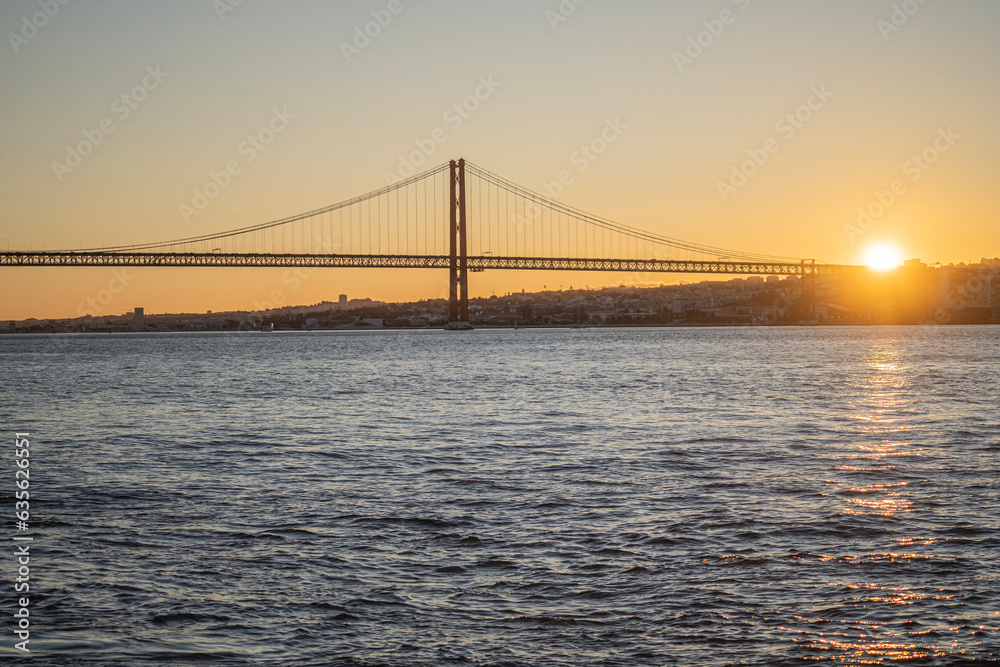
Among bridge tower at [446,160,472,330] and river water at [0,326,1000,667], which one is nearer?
river water at [0,326,1000,667]

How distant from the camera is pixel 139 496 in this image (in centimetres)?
1031

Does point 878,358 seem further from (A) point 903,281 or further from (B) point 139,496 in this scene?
(A) point 903,281

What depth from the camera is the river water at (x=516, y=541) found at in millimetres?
5637

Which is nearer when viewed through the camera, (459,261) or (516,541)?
(516,541)

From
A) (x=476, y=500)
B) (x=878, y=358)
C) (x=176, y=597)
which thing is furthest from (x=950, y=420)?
(x=878, y=358)

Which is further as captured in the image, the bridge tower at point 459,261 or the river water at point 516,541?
the bridge tower at point 459,261

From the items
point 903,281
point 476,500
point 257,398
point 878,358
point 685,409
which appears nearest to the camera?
point 476,500

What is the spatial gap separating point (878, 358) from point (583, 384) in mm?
23554

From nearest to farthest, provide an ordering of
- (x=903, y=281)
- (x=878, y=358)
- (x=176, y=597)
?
(x=176, y=597) → (x=878, y=358) → (x=903, y=281)

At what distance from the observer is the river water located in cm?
564

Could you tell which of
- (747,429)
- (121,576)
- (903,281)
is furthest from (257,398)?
(903,281)

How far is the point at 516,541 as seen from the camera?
7.97 m

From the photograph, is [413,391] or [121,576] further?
[413,391]

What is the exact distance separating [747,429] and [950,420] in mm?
4076
